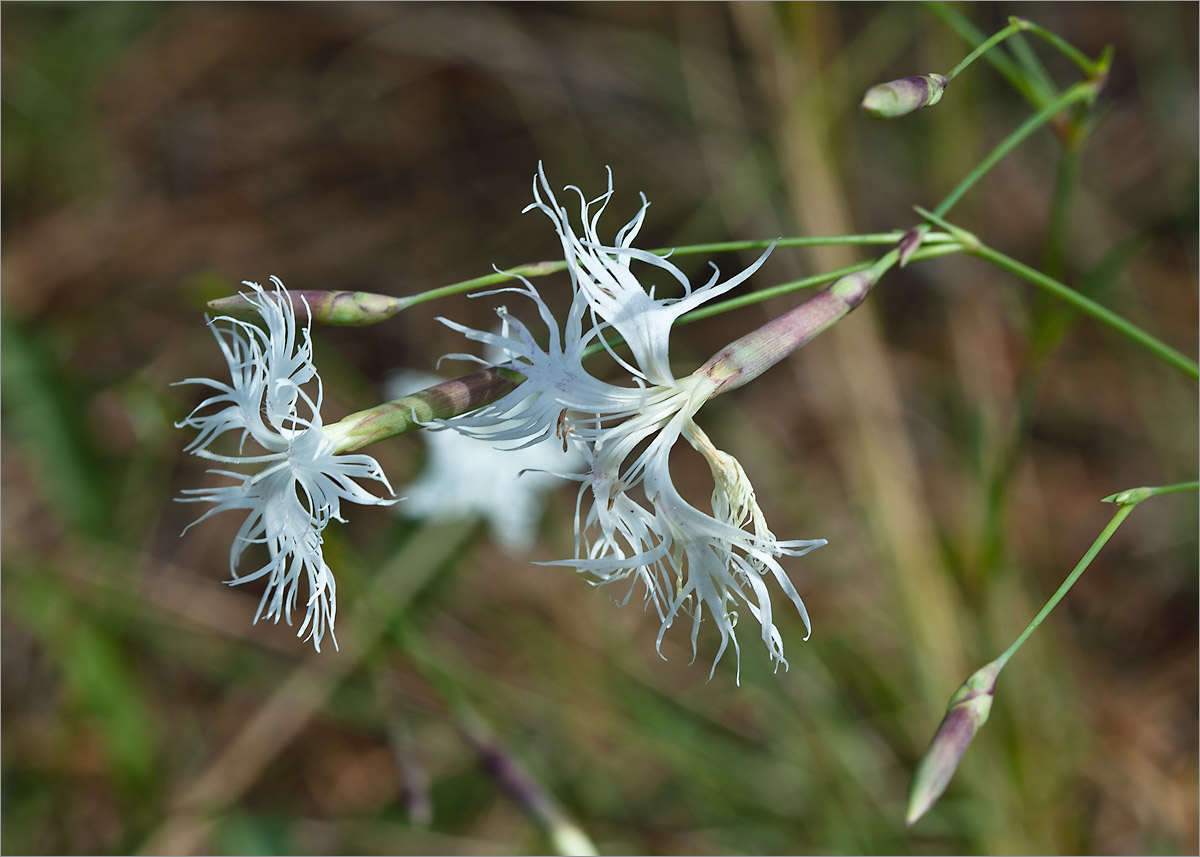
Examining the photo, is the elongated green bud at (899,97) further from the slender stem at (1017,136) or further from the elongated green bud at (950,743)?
the elongated green bud at (950,743)

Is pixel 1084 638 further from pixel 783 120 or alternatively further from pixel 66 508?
pixel 66 508

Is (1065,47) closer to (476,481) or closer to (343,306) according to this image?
(343,306)

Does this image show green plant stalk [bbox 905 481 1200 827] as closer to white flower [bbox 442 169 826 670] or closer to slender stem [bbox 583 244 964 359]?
white flower [bbox 442 169 826 670]

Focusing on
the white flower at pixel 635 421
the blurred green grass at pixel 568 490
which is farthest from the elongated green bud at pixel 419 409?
the blurred green grass at pixel 568 490

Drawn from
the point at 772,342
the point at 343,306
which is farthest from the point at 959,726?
the point at 343,306

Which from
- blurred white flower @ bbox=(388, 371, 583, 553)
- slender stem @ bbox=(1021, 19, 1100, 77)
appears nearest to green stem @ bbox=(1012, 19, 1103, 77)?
slender stem @ bbox=(1021, 19, 1100, 77)
